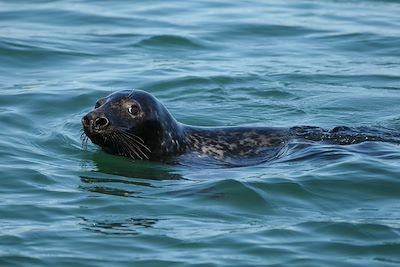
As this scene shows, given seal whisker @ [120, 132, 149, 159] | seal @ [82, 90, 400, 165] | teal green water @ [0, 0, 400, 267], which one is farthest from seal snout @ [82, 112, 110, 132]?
teal green water @ [0, 0, 400, 267]

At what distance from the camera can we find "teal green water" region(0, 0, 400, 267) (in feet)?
29.9

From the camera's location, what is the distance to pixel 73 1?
2141 centimetres

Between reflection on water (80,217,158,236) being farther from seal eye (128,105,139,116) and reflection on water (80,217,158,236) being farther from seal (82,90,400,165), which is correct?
seal eye (128,105,139,116)

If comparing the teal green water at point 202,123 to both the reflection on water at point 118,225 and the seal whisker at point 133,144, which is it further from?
the seal whisker at point 133,144

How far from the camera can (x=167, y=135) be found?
38.1 feet

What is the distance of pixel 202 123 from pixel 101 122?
9.24 ft

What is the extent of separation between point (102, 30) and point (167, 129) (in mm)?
7655

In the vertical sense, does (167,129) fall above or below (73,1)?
below

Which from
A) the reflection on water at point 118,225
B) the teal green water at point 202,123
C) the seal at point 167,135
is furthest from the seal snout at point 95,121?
the reflection on water at point 118,225

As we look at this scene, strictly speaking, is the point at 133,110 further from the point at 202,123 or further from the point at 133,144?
the point at 202,123

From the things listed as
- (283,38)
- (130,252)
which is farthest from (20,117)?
(283,38)

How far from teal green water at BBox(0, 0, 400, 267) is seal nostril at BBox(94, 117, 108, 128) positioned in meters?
0.47

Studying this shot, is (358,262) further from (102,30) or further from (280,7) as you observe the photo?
(280,7)

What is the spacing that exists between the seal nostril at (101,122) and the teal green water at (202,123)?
469 mm
